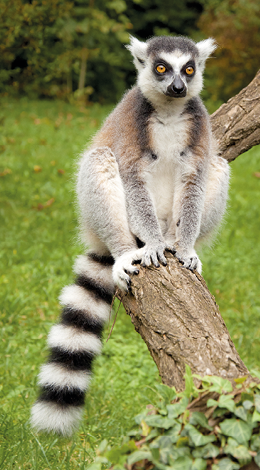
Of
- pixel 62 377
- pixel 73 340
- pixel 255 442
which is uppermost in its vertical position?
pixel 255 442

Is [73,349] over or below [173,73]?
below

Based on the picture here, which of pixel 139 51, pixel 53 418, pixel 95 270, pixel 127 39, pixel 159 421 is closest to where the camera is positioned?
pixel 159 421

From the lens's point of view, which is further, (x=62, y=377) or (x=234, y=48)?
(x=234, y=48)

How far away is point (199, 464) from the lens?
1.56 meters

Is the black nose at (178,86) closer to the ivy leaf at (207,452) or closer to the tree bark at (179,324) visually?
the tree bark at (179,324)

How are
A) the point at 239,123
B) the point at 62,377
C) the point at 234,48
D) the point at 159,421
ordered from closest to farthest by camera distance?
the point at 159,421, the point at 62,377, the point at 239,123, the point at 234,48

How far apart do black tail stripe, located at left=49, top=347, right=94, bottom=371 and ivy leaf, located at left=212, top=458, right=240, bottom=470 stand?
4.99 feet

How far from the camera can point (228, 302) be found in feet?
16.3

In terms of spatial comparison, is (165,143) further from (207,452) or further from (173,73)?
(207,452)

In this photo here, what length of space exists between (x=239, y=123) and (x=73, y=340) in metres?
2.14

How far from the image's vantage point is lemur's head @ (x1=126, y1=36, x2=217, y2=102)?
10.5ft

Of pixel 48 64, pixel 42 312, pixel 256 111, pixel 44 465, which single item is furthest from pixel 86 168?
pixel 48 64

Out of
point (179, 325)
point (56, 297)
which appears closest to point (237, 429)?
point (179, 325)

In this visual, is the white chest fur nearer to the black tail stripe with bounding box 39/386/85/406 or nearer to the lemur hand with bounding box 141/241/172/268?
the lemur hand with bounding box 141/241/172/268
